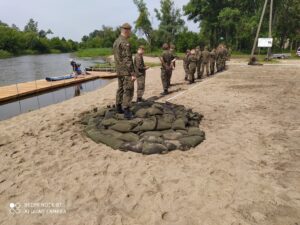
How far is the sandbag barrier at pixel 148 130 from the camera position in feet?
15.4

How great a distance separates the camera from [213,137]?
534 centimetres

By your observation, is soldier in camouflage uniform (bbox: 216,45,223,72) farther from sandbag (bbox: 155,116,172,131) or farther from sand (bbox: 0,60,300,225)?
sandbag (bbox: 155,116,172,131)

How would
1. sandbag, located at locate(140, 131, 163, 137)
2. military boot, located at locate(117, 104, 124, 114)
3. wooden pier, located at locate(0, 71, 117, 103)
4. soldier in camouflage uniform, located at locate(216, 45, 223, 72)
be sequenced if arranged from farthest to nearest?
soldier in camouflage uniform, located at locate(216, 45, 223, 72) < wooden pier, located at locate(0, 71, 117, 103) < military boot, located at locate(117, 104, 124, 114) < sandbag, located at locate(140, 131, 163, 137)

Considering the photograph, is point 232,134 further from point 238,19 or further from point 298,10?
point 298,10

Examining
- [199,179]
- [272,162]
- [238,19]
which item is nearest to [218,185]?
[199,179]

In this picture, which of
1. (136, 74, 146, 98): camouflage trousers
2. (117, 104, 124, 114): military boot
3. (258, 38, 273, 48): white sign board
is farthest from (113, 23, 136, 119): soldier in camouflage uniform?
(258, 38, 273, 48): white sign board

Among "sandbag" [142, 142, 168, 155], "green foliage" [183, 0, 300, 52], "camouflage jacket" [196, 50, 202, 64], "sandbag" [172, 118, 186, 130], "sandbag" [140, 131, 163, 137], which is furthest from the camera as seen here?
"green foliage" [183, 0, 300, 52]

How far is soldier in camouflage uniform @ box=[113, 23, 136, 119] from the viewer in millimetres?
5590

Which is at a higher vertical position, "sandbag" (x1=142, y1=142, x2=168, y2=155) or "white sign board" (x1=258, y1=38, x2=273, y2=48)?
"white sign board" (x1=258, y1=38, x2=273, y2=48)

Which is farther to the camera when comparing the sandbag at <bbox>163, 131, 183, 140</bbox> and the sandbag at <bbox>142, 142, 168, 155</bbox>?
the sandbag at <bbox>163, 131, 183, 140</bbox>

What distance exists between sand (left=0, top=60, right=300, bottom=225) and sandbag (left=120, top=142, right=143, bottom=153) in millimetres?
124

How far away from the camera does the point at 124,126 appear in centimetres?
522

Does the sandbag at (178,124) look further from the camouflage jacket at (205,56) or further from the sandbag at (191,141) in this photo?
the camouflage jacket at (205,56)

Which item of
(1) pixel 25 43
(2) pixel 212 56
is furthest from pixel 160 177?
(1) pixel 25 43
